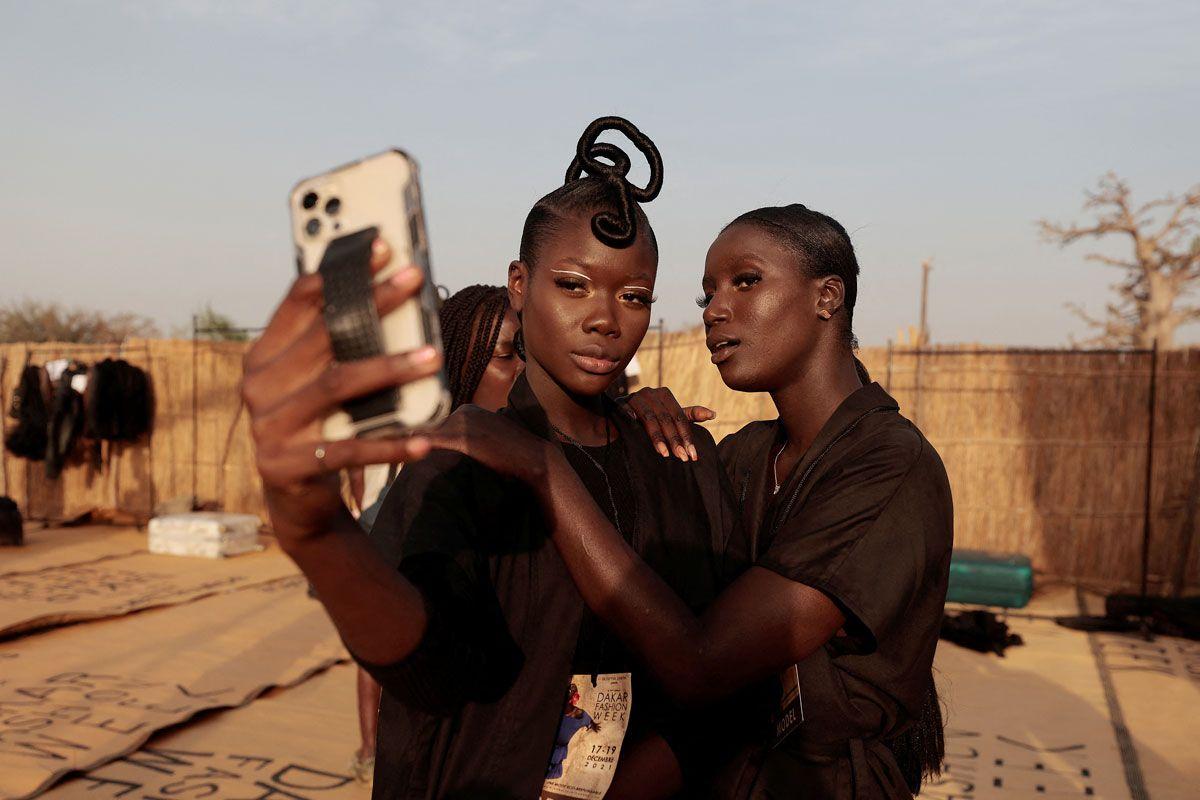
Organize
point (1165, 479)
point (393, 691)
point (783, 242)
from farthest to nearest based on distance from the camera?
point (1165, 479), point (783, 242), point (393, 691)

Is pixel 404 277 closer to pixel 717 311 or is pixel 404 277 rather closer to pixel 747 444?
pixel 717 311

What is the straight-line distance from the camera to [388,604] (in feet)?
3.72

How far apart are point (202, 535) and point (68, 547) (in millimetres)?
1936

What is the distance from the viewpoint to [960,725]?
19.8 feet

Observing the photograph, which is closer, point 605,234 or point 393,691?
point 393,691

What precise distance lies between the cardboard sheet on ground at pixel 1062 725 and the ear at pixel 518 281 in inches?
126

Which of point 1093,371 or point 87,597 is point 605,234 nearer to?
point 87,597

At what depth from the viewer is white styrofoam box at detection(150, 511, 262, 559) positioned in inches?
442

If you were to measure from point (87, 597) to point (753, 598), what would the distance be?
8.93 metres

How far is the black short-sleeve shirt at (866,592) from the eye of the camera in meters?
1.77

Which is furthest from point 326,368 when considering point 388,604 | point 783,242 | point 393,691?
point 783,242

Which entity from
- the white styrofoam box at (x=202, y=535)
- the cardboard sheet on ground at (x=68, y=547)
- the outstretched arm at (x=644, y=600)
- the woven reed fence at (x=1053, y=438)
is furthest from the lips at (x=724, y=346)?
the white styrofoam box at (x=202, y=535)

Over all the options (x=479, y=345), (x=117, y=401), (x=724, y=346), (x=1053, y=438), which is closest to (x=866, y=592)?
(x=724, y=346)

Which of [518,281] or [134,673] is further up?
[518,281]
